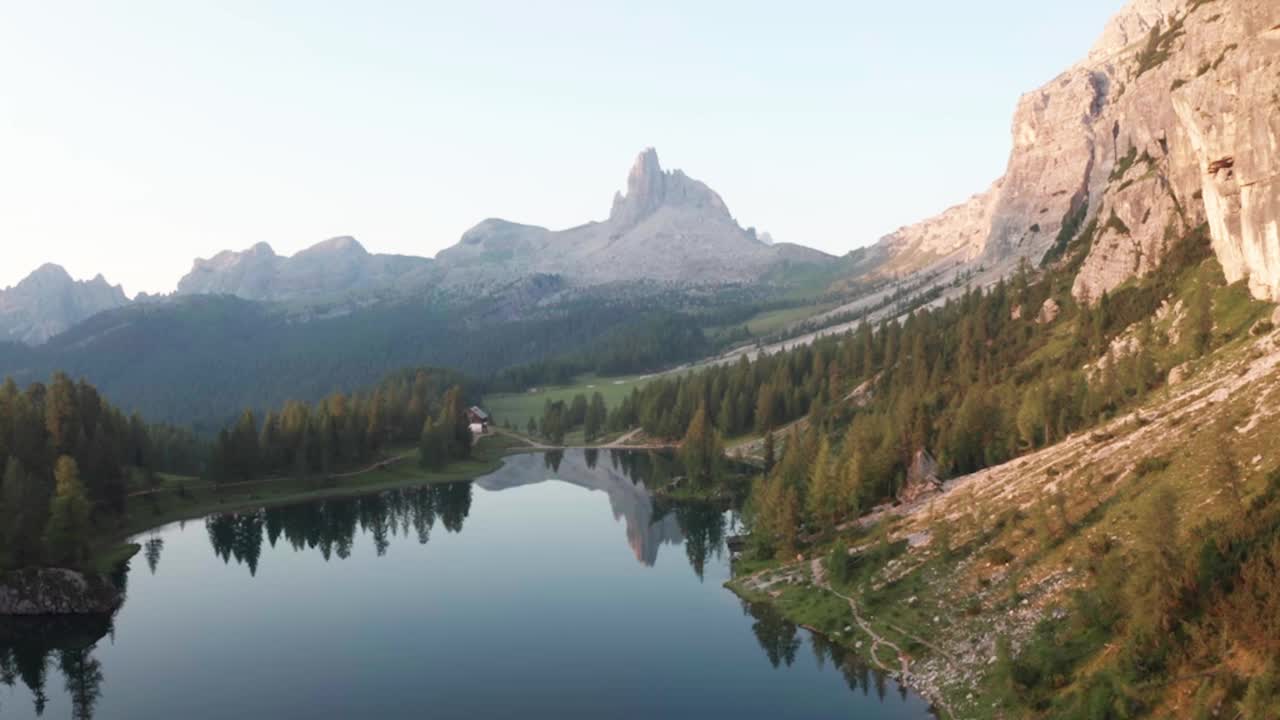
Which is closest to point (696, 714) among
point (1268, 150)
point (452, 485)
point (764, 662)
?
point (764, 662)

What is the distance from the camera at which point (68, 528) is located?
8812cm

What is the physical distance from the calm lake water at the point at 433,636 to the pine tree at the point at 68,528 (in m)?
7.30

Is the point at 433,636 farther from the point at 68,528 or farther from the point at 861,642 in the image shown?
the point at 68,528

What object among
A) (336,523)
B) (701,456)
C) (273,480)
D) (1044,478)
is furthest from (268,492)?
(1044,478)

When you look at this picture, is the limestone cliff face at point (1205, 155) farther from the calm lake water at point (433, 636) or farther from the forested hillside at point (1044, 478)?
the calm lake water at point (433, 636)

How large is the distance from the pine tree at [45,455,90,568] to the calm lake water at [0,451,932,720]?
23.9 ft

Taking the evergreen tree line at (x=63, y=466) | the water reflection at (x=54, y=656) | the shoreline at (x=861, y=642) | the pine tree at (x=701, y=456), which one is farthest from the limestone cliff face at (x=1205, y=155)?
the evergreen tree line at (x=63, y=466)

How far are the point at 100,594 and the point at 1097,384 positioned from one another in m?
112

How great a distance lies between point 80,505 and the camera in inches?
3548

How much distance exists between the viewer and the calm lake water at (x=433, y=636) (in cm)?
6175

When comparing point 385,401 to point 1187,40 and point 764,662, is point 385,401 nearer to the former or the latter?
point 764,662

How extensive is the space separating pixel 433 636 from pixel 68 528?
42.3m

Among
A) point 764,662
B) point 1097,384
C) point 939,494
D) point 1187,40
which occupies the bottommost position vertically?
point 764,662

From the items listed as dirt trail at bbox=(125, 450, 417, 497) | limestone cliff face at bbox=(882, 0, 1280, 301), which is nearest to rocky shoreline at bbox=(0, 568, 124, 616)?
dirt trail at bbox=(125, 450, 417, 497)
